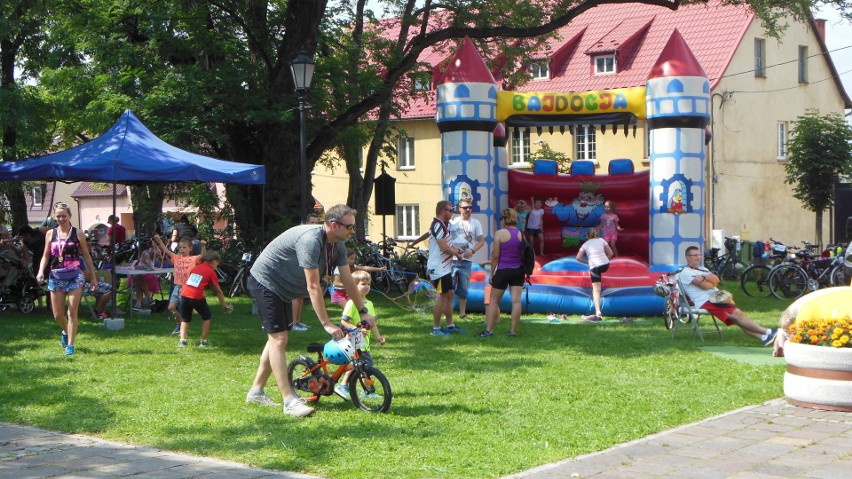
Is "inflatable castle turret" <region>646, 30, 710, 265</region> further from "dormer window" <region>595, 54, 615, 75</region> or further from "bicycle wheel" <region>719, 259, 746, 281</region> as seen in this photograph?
"dormer window" <region>595, 54, 615, 75</region>

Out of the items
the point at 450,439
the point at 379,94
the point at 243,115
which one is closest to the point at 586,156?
the point at 379,94

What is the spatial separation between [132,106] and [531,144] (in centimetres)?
2353

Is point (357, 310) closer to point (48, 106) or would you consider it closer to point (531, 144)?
point (48, 106)

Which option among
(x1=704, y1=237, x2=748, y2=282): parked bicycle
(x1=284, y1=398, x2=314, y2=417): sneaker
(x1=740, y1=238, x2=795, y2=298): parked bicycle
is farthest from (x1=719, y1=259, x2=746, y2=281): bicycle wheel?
(x1=284, y1=398, x2=314, y2=417): sneaker

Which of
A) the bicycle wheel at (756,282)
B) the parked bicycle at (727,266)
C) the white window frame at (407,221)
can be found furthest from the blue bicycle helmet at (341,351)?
the white window frame at (407,221)

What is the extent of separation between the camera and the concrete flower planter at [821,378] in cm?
824

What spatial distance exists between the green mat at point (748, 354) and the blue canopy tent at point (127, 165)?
7339mm

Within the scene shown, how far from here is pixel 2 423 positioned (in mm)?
8078

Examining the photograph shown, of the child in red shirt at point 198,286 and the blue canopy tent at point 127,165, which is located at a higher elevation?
the blue canopy tent at point 127,165

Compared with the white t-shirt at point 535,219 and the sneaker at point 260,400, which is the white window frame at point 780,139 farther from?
the sneaker at point 260,400

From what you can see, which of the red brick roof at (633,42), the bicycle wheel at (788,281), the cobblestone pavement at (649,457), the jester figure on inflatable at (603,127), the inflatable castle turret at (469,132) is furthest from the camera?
the red brick roof at (633,42)

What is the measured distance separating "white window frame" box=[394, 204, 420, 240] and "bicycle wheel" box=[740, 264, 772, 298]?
26248mm

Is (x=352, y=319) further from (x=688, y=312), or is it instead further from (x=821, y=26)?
(x=821, y=26)

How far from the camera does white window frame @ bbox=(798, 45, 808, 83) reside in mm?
42531
